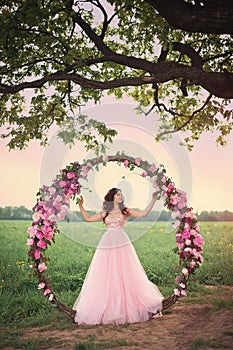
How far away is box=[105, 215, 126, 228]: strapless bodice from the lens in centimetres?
887

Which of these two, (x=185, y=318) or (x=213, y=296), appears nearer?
(x=185, y=318)

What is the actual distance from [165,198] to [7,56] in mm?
3826

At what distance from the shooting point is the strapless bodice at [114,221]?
8867 millimetres

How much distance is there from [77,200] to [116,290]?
162 centimetres

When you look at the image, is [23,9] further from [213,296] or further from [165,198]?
[213,296]

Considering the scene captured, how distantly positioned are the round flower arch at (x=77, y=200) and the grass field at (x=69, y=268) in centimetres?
68

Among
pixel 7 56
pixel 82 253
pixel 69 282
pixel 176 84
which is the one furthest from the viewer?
pixel 82 253

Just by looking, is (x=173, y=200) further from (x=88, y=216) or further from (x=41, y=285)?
(x=41, y=285)

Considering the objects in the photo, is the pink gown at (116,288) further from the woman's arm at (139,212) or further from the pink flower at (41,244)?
the pink flower at (41,244)

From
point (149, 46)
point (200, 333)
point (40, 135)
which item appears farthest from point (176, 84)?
point (200, 333)

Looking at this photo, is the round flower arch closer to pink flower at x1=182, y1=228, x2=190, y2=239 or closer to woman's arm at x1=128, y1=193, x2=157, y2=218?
pink flower at x1=182, y1=228, x2=190, y2=239

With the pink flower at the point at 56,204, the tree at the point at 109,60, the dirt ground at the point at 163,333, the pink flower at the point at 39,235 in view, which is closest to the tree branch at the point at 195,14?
the tree at the point at 109,60

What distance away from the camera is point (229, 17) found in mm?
7406

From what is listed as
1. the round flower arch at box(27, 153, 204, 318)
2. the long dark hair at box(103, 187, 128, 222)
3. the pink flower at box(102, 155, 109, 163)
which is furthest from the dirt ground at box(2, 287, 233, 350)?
the pink flower at box(102, 155, 109, 163)
